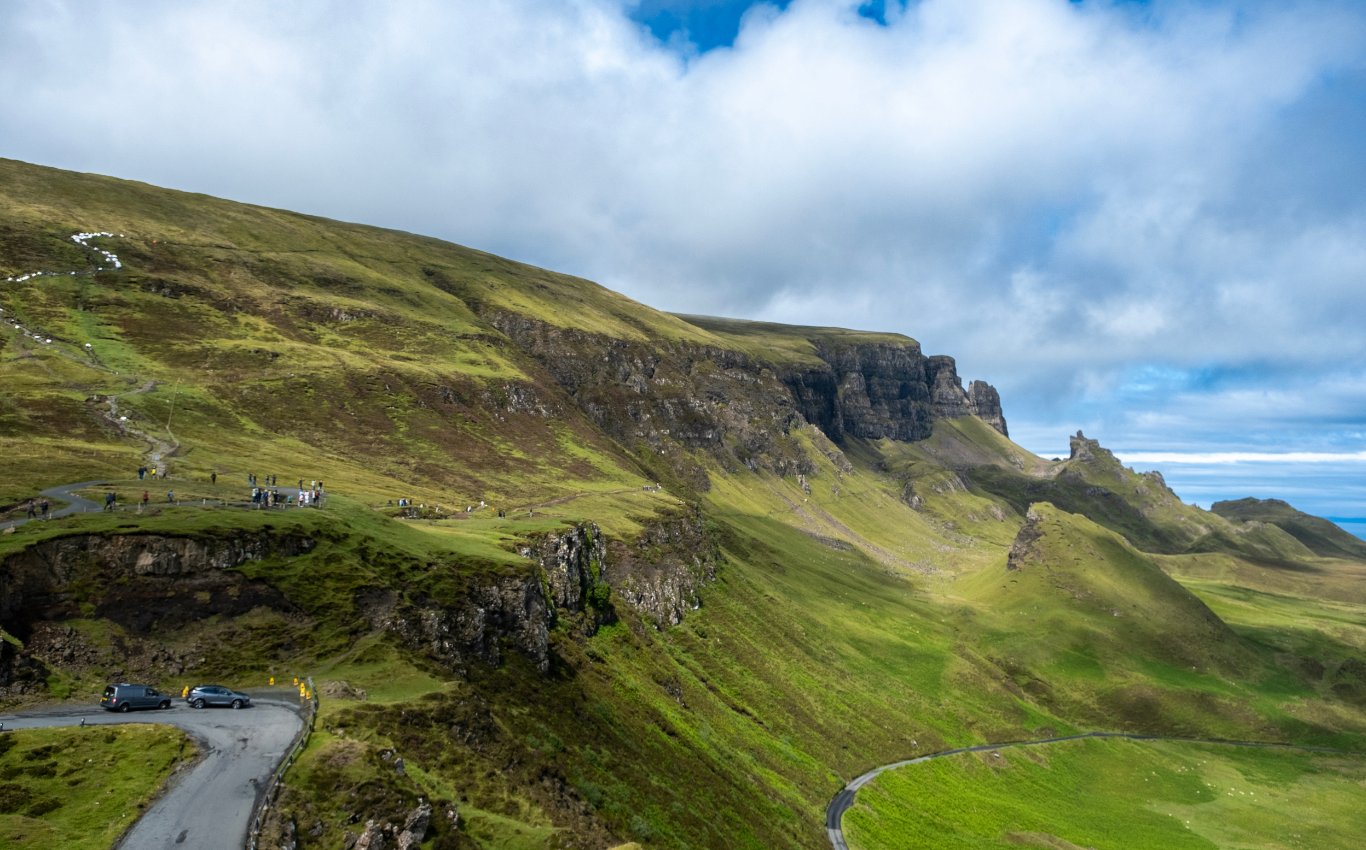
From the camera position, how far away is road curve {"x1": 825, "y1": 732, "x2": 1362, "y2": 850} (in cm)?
9393

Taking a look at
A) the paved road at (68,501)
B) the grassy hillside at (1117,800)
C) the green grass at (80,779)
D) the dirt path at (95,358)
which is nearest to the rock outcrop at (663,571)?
the grassy hillside at (1117,800)

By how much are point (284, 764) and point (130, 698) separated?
11238 mm

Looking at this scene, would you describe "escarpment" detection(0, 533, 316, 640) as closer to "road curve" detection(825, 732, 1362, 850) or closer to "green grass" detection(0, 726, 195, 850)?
"green grass" detection(0, 726, 195, 850)

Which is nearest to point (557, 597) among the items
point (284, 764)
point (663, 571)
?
point (663, 571)

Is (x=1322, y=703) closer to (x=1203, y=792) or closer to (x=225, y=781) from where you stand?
(x=1203, y=792)

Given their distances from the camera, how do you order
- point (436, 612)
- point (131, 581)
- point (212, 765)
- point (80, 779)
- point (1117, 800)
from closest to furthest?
point (80, 779), point (212, 765), point (131, 581), point (436, 612), point (1117, 800)

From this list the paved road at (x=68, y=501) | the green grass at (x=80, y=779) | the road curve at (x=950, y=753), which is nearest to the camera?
the green grass at (x=80, y=779)

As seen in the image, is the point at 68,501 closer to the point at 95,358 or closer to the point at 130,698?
the point at 130,698

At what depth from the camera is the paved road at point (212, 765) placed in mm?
29614

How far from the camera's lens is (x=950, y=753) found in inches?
5438

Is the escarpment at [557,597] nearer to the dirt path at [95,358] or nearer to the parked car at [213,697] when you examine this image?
the parked car at [213,697]

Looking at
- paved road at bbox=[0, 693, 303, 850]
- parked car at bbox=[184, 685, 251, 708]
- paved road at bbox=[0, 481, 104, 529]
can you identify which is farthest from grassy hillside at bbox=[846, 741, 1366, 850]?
paved road at bbox=[0, 481, 104, 529]

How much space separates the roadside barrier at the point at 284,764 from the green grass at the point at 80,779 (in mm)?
4421

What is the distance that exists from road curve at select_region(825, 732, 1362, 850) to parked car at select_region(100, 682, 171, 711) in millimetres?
73786
